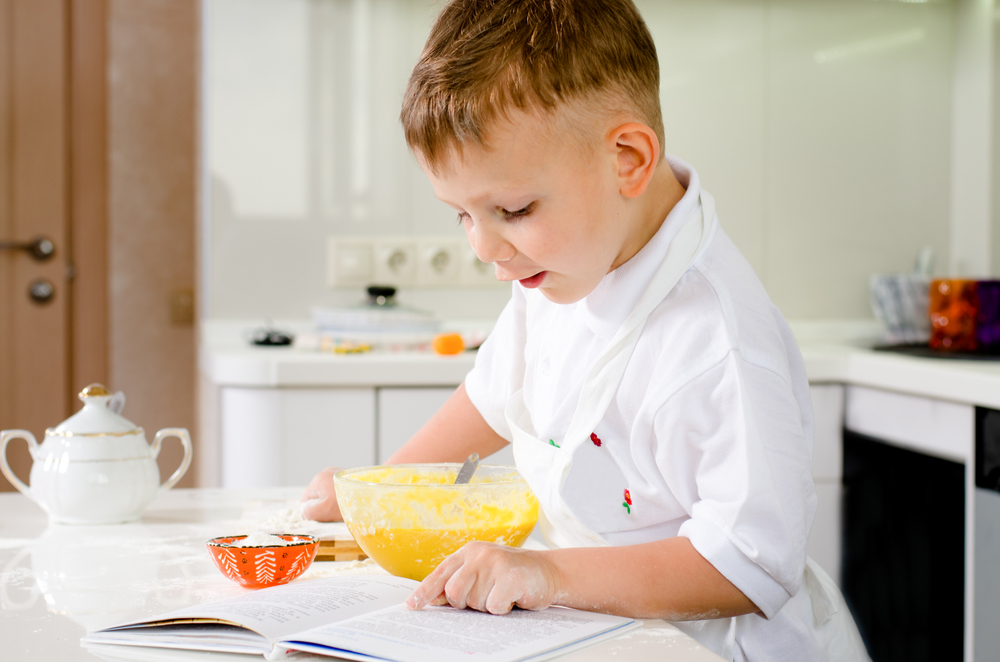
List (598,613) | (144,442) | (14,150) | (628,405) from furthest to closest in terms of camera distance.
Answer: (14,150), (144,442), (628,405), (598,613)

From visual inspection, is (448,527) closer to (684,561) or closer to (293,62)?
(684,561)

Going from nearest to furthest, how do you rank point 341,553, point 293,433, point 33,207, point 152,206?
1. point 341,553
2. point 293,433
3. point 33,207
4. point 152,206

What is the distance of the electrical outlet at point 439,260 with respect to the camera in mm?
1992

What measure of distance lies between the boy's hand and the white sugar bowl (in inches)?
14.7

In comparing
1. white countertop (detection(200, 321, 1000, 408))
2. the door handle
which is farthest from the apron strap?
the door handle

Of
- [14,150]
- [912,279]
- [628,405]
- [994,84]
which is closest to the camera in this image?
[628,405]

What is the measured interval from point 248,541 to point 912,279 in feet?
5.17

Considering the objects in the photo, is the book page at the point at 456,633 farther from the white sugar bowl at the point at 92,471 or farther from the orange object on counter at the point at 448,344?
the orange object on counter at the point at 448,344

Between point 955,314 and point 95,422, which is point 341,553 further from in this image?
point 955,314

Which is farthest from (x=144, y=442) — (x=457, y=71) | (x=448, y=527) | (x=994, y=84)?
(x=994, y=84)

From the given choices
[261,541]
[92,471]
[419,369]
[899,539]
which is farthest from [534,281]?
[899,539]

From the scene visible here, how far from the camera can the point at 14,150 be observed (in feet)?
8.30

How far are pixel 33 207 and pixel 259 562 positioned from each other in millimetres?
2292

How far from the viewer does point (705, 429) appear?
24.9 inches
